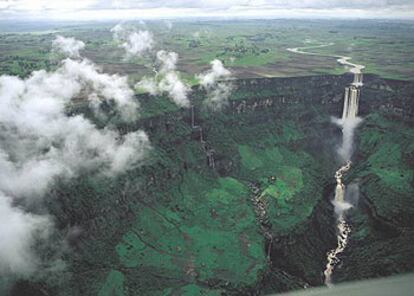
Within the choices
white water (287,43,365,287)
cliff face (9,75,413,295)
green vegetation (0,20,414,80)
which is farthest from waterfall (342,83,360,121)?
green vegetation (0,20,414,80)

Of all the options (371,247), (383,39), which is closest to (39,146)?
(371,247)

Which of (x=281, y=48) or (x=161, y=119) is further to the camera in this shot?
(x=281, y=48)

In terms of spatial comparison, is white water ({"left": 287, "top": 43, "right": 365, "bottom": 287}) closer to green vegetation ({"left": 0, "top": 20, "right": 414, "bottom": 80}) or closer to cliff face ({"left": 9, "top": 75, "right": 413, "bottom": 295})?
cliff face ({"left": 9, "top": 75, "right": 413, "bottom": 295})

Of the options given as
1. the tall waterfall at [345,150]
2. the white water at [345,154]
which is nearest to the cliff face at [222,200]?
the white water at [345,154]

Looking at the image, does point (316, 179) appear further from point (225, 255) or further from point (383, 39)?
point (383, 39)

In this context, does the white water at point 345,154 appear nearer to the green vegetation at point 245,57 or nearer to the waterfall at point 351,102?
the waterfall at point 351,102
